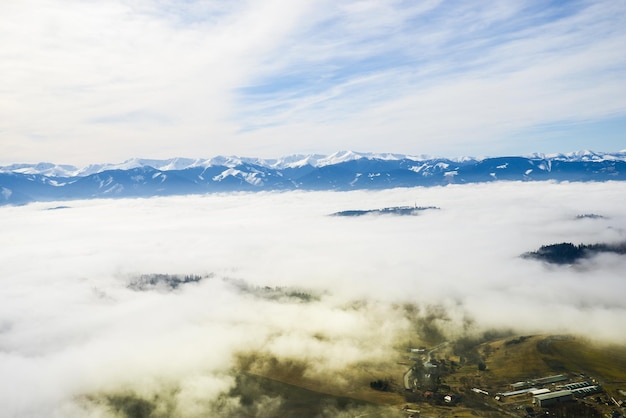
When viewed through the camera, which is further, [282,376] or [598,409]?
[282,376]

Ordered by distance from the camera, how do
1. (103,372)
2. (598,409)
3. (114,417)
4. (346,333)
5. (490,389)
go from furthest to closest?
(346,333), (103,372), (490,389), (114,417), (598,409)

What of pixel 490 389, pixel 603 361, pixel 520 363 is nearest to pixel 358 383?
pixel 490 389

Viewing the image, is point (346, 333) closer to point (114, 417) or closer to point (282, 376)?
point (282, 376)

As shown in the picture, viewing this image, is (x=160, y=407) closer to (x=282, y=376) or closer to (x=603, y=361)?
(x=282, y=376)

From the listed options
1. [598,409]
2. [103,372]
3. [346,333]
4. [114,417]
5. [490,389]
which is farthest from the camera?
[346,333]

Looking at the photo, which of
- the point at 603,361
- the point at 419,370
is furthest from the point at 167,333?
the point at 603,361

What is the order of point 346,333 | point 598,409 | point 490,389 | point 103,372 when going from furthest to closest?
point 346,333, point 103,372, point 490,389, point 598,409
